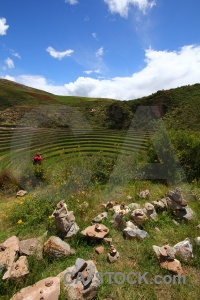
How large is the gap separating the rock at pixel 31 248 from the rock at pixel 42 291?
0.70 metres

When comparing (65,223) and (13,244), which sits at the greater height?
(65,223)

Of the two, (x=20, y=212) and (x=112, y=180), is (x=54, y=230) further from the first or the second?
(x=112, y=180)

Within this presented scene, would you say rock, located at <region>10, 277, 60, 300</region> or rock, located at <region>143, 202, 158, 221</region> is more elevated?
rock, located at <region>143, 202, 158, 221</region>

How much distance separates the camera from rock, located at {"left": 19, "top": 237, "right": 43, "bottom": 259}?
372 cm

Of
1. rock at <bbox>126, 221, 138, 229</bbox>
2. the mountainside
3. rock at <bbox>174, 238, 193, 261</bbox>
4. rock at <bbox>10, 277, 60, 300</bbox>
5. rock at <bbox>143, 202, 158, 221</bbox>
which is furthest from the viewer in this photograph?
the mountainside

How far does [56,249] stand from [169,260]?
2.17m

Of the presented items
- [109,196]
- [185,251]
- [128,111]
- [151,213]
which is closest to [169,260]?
[185,251]

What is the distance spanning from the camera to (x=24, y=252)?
3727 millimetres

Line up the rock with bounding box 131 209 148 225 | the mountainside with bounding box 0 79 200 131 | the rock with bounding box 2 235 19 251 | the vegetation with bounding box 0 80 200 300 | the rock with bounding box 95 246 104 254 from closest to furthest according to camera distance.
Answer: the vegetation with bounding box 0 80 200 300, the rock with bounding box 2 235 19 251, the rock with bounding box 95 246 104 254, the rock with bounding box 131 209 148 225, the mountainside with bounding box 0 79 200 131

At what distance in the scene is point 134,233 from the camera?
4.38m

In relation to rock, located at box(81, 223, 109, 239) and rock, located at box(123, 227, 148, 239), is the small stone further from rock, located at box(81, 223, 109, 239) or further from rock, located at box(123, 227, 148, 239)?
rock, located at box(123, 227, 148, 239)

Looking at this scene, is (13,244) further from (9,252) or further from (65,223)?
(65,223)

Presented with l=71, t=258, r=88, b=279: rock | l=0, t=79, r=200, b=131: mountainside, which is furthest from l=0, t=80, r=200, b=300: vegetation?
l=0, t=79, r=200, b=131: mountainside

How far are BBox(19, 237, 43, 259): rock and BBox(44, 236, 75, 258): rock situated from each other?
15cm
